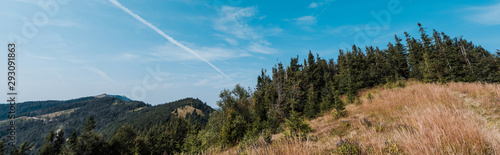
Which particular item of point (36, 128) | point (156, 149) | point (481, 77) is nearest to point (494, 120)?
point (481, 77)

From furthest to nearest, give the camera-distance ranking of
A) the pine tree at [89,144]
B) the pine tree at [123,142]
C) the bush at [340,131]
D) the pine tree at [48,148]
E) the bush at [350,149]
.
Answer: the pine tree at [123,142] < the pine tree at [48,148] < the pine tree at [89,144] < the bush at [340,131] < the bush at [350,149]

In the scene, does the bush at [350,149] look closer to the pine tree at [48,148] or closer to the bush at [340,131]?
the bush at [340,131]

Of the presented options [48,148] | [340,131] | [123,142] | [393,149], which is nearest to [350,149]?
[393,149]

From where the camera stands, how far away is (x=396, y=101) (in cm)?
899

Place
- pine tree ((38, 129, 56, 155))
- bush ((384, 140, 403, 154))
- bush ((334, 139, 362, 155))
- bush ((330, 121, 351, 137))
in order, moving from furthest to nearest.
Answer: pine tree ((38, 129, 56, 155)), bush ((330, 121, 351, 137)), bush ((334, 139, 362, 155)), bush ((384, 140, 403, 154))

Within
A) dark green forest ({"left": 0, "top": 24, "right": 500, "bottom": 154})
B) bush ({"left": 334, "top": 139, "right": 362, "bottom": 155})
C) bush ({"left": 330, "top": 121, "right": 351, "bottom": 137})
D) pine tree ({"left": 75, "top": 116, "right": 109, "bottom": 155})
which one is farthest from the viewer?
pine tree ({"left": 75, "top": 116, "right": 109, "bottom": 155})

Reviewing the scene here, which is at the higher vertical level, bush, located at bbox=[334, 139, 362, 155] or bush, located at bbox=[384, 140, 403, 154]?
bush, located at bbox=[384, 140, 403, 154]

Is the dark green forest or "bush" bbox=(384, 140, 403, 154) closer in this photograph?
"bush" bbox=(384, 140, 403, 154)

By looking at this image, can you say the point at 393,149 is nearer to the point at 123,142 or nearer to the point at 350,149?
the point at 350,149

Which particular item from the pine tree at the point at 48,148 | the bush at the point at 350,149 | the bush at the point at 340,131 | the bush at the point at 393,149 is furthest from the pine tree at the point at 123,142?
the bush at the point at 393,149

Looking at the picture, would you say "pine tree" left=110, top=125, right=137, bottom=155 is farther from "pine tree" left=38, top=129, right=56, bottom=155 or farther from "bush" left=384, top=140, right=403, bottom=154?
"bush" left=384, top=140, right=403, bottom=154

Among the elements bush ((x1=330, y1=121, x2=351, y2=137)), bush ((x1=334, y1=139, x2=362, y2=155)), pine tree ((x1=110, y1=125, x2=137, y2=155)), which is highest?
bush ((x1=334, y1=139, x2=362, y2=155))

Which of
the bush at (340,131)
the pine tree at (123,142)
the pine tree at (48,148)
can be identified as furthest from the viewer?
the pine tree at (123,142)

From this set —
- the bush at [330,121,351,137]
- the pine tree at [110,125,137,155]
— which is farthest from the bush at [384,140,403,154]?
the pine tree at [110,125,137,155]
